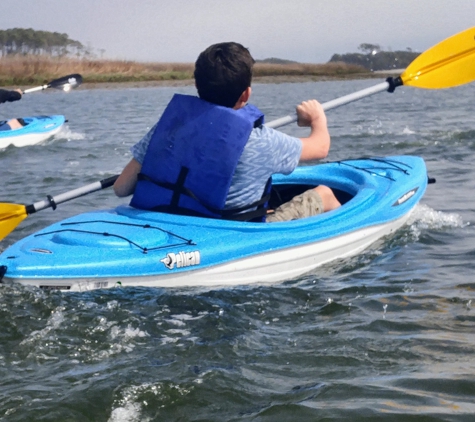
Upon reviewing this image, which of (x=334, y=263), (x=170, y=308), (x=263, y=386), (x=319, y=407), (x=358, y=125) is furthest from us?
(x=358, y=125)

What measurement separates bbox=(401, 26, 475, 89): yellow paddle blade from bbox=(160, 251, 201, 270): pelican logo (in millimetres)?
2672

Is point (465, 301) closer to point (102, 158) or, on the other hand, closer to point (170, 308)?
point (170, 308)

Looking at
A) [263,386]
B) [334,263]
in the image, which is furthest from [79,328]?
[334,263]

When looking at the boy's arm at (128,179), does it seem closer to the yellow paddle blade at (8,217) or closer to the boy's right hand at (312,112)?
the yellow paddle blade at (8,217)

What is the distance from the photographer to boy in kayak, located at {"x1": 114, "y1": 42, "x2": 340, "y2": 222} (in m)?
3.85

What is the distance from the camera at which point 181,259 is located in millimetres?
3947

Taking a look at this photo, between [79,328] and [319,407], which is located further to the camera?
[79,328]

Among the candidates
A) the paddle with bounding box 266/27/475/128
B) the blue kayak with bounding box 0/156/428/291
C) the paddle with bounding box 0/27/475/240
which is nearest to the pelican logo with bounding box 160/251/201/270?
the blue kayak with bounding box 0/156/428/291

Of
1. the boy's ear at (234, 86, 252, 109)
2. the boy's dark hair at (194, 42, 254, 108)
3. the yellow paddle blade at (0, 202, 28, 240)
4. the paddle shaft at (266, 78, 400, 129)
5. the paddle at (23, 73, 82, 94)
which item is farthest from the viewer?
the paddle at (23, 73, 82, 94)

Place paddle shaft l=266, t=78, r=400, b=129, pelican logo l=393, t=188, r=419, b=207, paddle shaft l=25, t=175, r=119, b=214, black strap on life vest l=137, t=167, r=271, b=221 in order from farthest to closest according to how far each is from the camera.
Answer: pelican logo l=393, t=188, r=419, b=207 → paddle shaft l=266, t=78, r=400, b=129 → paddle shaft l=25, t=175, r=119, b=214 → black strap on life vest l=137, t=167, r=271, b=221

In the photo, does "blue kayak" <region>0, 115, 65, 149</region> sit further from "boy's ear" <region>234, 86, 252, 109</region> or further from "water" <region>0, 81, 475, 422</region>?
"boy's ear" <region>234, 86, 252, 109</region>

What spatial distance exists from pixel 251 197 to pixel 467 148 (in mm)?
5929

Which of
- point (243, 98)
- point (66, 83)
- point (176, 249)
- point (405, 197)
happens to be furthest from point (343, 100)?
point (66, 83)

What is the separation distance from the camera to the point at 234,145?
12.9 feet
